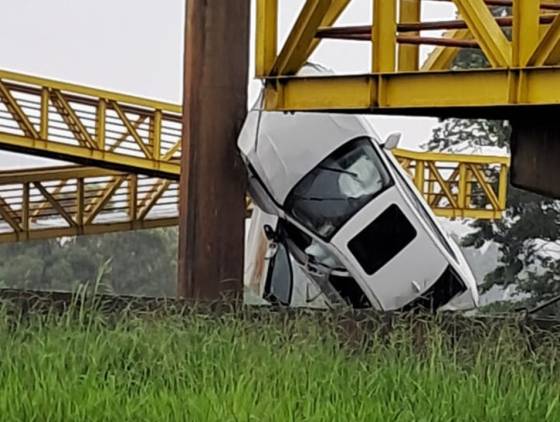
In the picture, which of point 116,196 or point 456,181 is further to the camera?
point 456,181

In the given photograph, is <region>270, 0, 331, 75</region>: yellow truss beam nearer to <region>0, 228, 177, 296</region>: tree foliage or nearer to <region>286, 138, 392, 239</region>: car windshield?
<region>286, 138, 392, 239</region>: car windshield

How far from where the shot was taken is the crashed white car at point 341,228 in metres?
14.9

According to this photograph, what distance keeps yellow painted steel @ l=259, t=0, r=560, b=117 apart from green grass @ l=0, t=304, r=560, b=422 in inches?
51.4

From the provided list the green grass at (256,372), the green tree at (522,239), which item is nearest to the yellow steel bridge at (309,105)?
the green grass at (256,372)

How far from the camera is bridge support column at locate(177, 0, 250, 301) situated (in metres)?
10.9

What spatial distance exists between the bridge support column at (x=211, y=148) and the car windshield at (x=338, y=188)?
362 centimetres

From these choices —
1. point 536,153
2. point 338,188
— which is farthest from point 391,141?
point 536,153

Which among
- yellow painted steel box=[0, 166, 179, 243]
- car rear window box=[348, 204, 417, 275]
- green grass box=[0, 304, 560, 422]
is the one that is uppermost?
yellow painted steel box=[0, 166, 179, 243]

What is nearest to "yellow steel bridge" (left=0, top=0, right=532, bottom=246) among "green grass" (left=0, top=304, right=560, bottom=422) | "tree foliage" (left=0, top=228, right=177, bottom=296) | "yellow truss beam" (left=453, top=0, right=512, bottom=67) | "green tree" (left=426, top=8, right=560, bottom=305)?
"yellow truss beam" (left=453, top=0, right=512, bottom=67)

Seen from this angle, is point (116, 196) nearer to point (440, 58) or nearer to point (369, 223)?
point (369, 223)

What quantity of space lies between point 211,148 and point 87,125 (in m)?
9.65

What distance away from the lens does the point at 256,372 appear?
6.01m

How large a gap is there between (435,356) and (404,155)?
1738cm

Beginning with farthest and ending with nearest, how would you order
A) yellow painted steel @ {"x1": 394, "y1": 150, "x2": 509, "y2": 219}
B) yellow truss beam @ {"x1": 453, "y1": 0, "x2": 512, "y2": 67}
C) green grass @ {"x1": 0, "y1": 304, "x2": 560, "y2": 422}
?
yellow painted steel @ {"x1": 394, "y1": 150, "x2": 509, "y2": 219} < yellow truss beam @ {"x1": 453, "y1": 0, "x2": 512, "y2": 67} < green grass @ {"x1": 0, "y1": 304, "x2": 560, "y2": 422}
